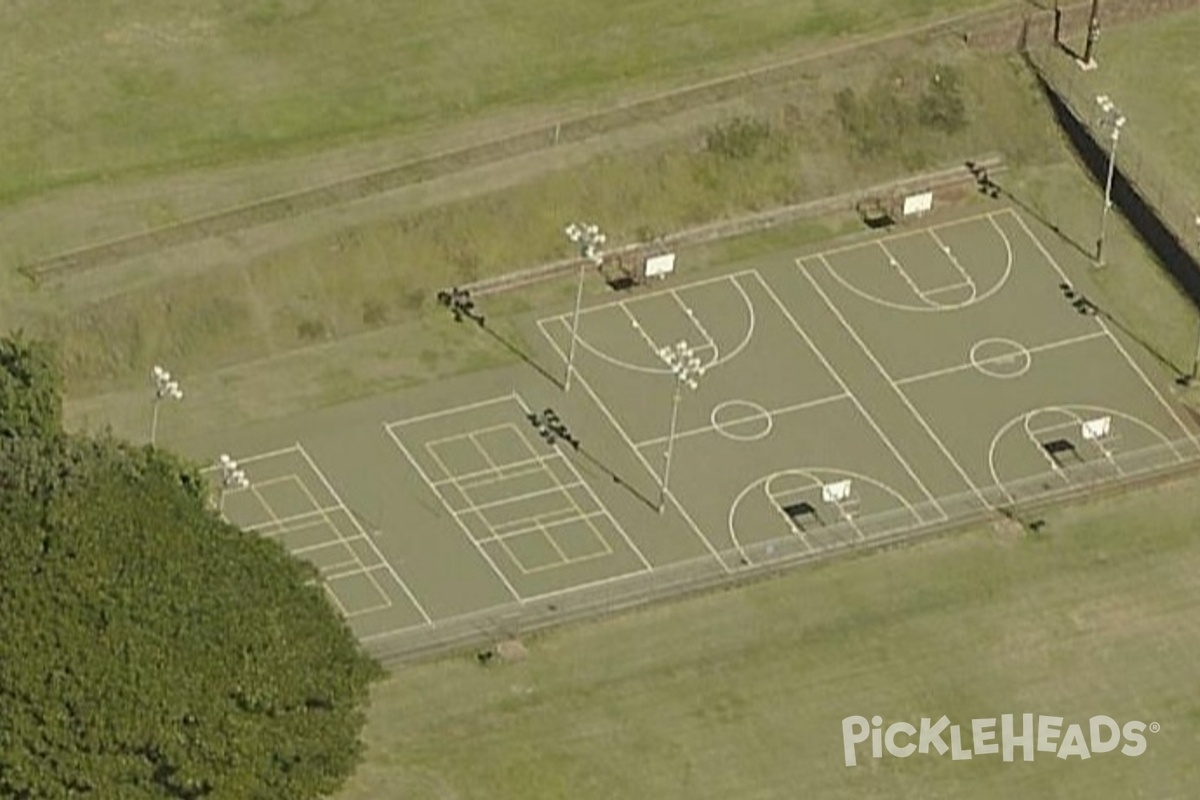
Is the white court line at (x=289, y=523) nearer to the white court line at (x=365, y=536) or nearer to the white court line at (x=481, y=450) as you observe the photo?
the white court line at (x=365, y=536)

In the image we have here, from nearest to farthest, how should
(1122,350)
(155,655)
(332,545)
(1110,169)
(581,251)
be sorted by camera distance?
1. (155,655)
2. (332,545)
3. (1122,350)
4. (581,251)
5. (1110,169)

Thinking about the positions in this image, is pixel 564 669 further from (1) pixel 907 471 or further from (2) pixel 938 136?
(2) pixel 938 136

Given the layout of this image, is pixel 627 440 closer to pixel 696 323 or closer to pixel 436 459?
pixel 436 459

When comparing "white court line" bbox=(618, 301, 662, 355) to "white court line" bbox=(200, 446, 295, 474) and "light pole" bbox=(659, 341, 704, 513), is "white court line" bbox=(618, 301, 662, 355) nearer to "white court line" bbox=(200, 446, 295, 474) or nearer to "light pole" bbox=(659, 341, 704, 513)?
"light pole" bbox=(659, 341, 704, 513)

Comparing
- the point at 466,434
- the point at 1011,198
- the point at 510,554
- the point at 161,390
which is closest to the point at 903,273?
the point at 1011,198

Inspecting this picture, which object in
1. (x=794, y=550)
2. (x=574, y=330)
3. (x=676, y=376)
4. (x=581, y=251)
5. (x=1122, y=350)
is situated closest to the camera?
(x=794, y=550)

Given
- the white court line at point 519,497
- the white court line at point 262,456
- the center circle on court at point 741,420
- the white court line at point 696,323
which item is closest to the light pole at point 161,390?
the white court line at point 262,456
